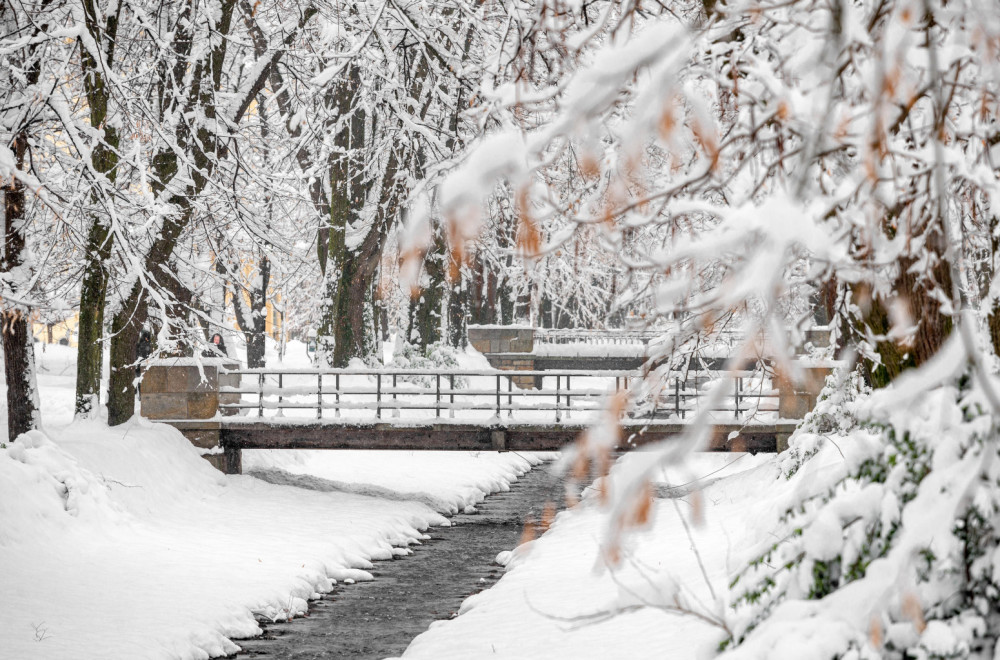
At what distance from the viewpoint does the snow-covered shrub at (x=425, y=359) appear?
25608 millimetres

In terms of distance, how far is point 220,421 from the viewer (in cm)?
1798

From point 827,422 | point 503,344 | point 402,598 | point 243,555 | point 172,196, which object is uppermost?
point 172,196

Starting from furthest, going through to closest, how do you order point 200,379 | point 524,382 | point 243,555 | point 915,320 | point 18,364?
point 524,382
point 200,379
point 18,364
point 243,555
point 915,320

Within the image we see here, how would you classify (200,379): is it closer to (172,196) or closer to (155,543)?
(172,196)

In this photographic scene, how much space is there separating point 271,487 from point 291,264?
64.5ft

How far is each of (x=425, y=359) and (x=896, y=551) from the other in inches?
932

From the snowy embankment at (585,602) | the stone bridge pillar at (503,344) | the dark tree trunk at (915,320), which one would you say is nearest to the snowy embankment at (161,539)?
the snowy embankment at (585,602)

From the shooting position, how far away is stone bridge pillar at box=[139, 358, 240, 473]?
690 inches

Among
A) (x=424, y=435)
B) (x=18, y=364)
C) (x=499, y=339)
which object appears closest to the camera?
(x=18, y=364)

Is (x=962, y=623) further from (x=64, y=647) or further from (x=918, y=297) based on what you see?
(x=64, y=647)

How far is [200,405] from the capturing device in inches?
703

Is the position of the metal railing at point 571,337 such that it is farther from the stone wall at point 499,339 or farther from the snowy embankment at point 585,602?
the snowy embankment at point 585,602

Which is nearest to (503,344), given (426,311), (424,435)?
(426,311)

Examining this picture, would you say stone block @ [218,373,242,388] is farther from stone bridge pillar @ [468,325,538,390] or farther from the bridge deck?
stone bridge pillar @ [468,325,538,390]
